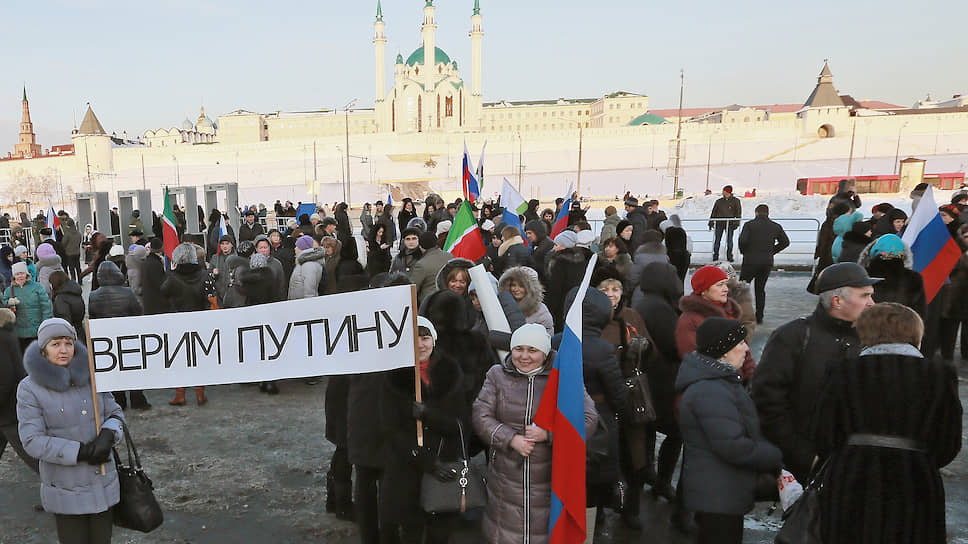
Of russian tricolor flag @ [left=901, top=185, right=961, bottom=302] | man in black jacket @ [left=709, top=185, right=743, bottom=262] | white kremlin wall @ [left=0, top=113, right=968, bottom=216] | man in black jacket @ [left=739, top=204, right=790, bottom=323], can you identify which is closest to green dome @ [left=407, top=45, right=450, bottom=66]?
white kremlin wall @ [left=0, top=113, right=968, bottom=216]

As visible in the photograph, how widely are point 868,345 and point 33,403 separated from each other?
372cm

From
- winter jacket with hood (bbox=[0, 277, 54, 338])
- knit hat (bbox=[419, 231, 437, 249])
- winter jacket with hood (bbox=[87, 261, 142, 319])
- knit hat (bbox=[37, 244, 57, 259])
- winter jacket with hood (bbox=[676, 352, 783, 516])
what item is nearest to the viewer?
winter jacket with hood (bbox=[676, 352, 783, 516])

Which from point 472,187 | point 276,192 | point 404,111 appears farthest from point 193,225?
point 404,111

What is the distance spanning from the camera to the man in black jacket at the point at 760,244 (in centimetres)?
855

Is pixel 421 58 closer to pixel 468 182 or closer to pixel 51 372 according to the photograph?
pixel 468 182

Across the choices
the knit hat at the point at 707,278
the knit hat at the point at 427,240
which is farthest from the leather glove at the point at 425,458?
the knit hat at the point at 427,240

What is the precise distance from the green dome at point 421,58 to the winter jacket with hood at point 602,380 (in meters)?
107

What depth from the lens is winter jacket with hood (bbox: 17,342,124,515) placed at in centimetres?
304

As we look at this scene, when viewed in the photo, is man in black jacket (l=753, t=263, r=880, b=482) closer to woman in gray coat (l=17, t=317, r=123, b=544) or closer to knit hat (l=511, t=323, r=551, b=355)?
knit hat (l=511, t=323, r=551, b=355)

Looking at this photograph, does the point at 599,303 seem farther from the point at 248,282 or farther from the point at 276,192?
the point at 276,192

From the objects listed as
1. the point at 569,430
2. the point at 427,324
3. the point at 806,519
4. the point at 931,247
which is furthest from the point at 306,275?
the point at 931,247

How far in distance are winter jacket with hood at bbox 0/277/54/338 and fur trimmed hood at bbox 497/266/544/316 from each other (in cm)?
A: 445

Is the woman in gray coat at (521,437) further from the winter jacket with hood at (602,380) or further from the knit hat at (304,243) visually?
the knit hat at (304,243)

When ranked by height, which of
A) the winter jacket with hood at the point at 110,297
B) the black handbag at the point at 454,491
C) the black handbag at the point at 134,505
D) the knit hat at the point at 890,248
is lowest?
the black handbag at the point at 134,505
